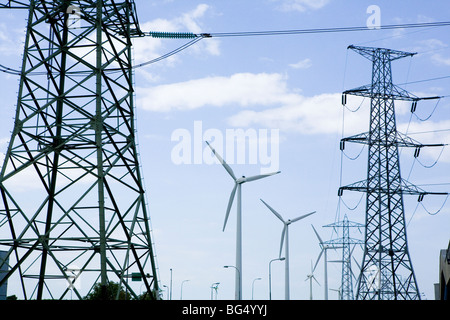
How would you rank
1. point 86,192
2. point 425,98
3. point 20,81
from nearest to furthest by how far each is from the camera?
point 86,192, point 20,81, point 425,98

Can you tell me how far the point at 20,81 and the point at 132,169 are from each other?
8.75 meters

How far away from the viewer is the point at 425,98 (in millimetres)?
82062

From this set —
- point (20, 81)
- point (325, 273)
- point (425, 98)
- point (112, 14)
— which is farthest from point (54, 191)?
point (325, 273)

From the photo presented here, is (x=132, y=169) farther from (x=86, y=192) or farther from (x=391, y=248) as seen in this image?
(x=391, y=248)

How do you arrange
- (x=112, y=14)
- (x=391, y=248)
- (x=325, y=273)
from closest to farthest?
(x=112, y=14) < (x=391, y=248) < (x=325, y=273)

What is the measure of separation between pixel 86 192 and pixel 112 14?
42.6ft

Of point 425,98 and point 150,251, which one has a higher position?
point 425,98


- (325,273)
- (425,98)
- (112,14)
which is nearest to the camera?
(112,14)
